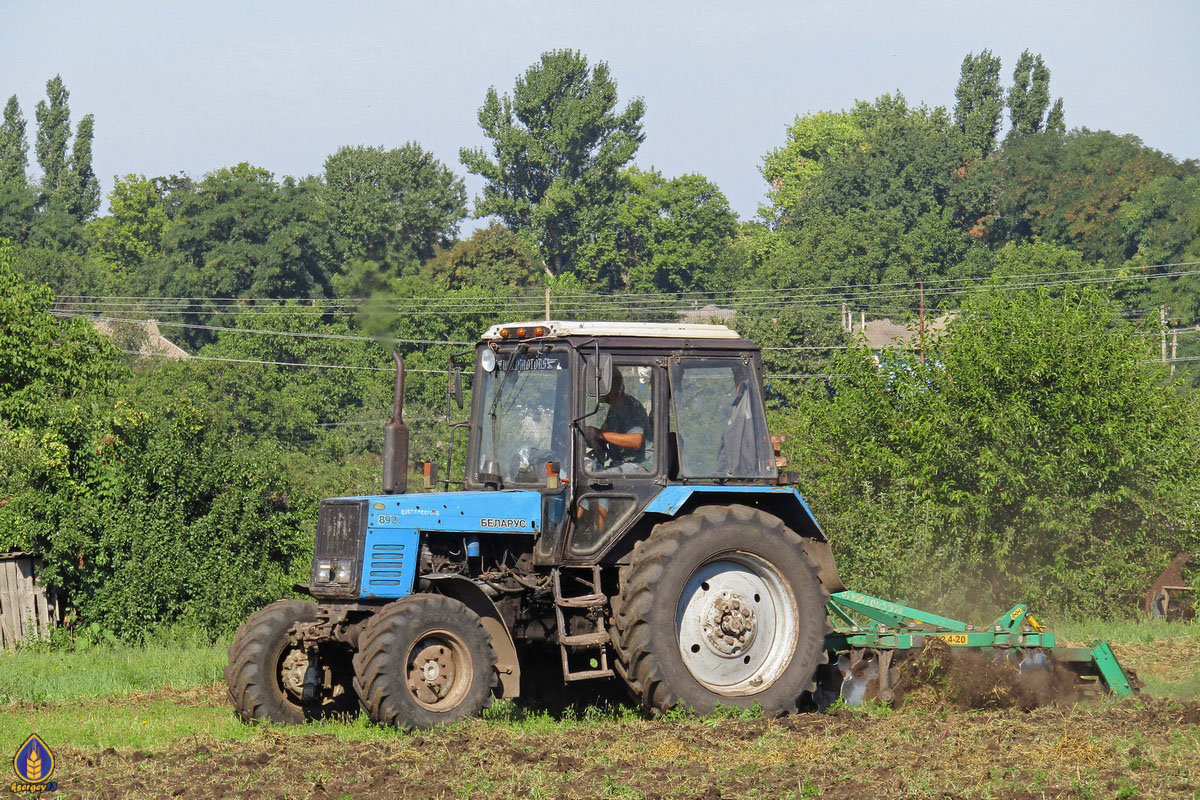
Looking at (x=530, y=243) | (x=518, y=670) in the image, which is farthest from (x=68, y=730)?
(x=530, y=243)

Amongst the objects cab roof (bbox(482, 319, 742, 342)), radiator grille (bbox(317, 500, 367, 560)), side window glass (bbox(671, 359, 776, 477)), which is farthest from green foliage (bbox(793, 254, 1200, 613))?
radiator grille (bbox(317, 500, 367, 560))

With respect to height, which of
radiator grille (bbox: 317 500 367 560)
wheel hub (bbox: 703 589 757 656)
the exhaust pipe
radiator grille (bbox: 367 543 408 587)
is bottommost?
wheel hub (bbox: 703 589 757 656)

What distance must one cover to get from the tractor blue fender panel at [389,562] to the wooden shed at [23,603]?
26.8 feet

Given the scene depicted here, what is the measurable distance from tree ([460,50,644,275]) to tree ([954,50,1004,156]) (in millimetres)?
20409

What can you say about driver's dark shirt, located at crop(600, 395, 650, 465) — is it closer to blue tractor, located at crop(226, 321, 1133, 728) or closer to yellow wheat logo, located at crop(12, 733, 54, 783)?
blue tractor, located at crop(226, 321, 1133, 728)

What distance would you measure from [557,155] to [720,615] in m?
62.7

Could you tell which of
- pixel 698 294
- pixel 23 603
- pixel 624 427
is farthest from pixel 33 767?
pixel 698 294

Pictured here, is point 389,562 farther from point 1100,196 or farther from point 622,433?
point 1100,196

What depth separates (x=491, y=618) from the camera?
957 centimetres

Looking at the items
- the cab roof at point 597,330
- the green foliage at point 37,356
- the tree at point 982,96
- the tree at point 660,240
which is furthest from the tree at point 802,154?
the cab roof at point 597,330

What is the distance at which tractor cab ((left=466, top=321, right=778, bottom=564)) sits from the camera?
966cm

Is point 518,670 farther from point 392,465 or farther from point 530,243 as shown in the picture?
point 530,243

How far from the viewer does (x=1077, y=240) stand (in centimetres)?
6712

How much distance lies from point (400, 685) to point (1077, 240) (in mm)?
63866
